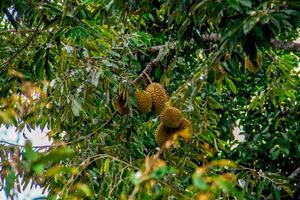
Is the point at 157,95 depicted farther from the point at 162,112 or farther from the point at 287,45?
the point at 287,45

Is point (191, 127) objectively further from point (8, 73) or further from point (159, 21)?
point (159, 21)

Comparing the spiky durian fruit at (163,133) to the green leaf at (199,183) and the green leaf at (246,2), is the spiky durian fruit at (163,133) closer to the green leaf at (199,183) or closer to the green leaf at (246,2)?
the green leaf at (246,2)

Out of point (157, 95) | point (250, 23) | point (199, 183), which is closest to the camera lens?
point (199, 183)

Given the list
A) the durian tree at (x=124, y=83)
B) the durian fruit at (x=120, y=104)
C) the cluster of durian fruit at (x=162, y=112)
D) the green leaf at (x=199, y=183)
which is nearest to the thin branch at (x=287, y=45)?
the durian tree at (x=124, y=83)

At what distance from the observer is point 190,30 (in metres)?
1.69

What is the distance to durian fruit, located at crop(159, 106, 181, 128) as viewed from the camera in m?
1.91

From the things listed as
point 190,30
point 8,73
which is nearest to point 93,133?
point 8,73

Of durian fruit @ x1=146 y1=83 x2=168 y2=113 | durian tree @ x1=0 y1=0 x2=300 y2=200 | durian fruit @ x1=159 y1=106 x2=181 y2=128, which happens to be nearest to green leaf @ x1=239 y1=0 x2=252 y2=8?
durian tree @ x1=0 y1=0 x2=300 y2=200

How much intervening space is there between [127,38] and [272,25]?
116 centimetres

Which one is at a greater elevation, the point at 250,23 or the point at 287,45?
the point at 250,23

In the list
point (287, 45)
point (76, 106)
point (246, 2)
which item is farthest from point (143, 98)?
point (246, 2)

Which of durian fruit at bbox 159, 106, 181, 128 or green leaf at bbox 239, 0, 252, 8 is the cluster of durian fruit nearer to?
durian fruit at bbox 159, 106, 181, 128

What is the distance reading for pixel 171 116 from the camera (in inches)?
75.5

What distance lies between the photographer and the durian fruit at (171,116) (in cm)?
191
